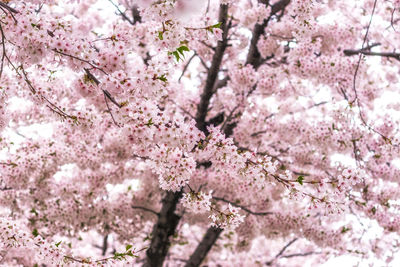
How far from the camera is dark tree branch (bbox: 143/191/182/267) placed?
7824 mm

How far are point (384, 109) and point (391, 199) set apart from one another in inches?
125

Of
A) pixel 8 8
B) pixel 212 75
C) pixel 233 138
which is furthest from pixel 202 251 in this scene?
pixel 8 8

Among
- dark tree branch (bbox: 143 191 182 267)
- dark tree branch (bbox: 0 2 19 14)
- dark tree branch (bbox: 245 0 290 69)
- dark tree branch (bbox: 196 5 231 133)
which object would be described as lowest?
dark tree branch (bbox: 0 2 19 14)

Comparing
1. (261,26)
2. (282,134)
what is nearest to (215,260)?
(282,134)

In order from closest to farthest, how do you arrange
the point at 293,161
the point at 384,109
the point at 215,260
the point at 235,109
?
the point at 235,109 < the point at 293,161 < the point at 384,109 < the point at 215,260

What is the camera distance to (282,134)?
824cm

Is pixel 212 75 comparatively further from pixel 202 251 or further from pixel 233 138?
pixel 202 251

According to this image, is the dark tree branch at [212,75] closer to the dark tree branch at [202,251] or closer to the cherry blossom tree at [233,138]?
the cherry blossom tree at [233,138]

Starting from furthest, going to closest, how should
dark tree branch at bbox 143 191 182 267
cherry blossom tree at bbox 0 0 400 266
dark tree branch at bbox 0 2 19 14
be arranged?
1. dark tree branch at bbox 143 191 182 267
2. cherry blossom tree at bbox 0 0 400 266
3. dark tree branch at bbox 0 2 19 14

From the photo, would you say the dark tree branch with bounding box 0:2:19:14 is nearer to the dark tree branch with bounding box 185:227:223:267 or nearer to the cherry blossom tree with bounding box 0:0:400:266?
the cherry blossom tree with bounding box 0:0:400:266

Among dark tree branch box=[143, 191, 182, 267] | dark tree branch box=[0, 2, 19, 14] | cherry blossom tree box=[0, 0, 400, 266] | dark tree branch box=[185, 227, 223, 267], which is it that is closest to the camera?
dark tree branch box=[0, 2, 19, 14]

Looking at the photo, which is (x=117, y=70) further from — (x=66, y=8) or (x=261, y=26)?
(x=66, y=8)

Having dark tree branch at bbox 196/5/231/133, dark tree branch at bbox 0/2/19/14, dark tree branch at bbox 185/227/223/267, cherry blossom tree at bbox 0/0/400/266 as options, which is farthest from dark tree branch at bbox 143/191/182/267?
dark tree branch at bbox 0/2/19/14

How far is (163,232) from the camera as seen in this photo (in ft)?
26.1
